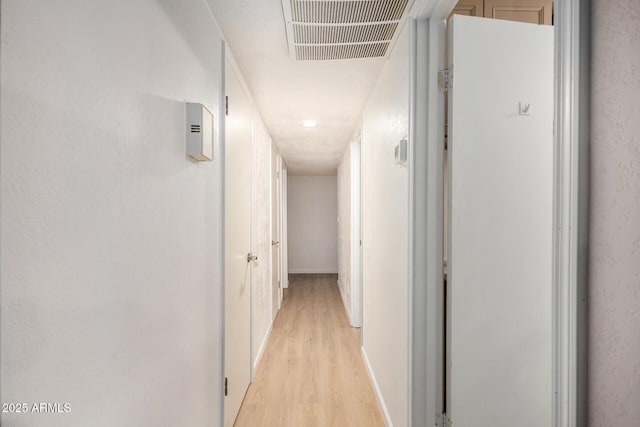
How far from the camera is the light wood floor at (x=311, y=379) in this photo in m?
2.13

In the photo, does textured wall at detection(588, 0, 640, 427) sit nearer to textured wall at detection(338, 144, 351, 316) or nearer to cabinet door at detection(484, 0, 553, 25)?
cabinet door at detection(484, 0, 553, 25)

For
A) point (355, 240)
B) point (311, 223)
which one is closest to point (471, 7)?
point (355, 240)

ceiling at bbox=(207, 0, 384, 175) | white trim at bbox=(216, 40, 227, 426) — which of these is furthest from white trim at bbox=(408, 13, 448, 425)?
white trim at bbox=(216, 40, 227, 426)

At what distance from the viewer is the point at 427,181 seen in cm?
150

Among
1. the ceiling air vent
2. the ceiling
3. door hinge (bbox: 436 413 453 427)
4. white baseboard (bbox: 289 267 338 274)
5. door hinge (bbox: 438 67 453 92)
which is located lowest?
white baseboard (bbox: 289 267 338 274)

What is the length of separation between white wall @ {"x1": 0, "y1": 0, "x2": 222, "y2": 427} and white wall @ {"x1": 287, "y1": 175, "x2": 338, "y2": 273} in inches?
242

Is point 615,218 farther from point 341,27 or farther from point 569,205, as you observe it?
point 341,27

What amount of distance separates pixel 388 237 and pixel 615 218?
1448mm

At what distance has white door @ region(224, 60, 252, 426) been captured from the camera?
1882 millimetres

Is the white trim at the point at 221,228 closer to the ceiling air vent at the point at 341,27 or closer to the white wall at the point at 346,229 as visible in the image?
the ceiling air vent at the point at 341,27

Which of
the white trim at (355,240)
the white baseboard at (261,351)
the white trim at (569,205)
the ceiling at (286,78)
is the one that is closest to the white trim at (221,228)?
the ceiling at (286,78)

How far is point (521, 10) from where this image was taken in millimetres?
1744

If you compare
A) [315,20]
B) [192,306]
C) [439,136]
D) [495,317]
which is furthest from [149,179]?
[495,317]

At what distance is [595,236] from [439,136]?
97cm
